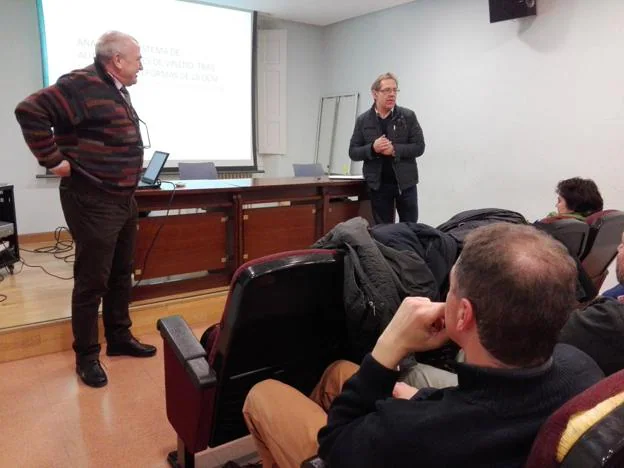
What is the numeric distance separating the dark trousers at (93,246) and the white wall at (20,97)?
2.81 metres

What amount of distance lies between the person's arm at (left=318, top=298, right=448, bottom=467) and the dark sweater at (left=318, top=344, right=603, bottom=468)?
25mm

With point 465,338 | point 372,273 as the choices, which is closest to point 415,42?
point 372,273

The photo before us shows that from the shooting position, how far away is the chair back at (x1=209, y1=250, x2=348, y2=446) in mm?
1154

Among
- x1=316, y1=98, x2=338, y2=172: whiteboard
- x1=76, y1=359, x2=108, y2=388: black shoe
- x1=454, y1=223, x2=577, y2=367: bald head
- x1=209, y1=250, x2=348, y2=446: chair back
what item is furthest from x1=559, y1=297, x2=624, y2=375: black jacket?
x1=316, y1=98, x2=338, y2=172: whiteboard

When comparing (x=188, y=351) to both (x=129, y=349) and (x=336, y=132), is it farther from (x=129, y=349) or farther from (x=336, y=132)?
(x=336, y=132)

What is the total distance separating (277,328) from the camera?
1.27 meters

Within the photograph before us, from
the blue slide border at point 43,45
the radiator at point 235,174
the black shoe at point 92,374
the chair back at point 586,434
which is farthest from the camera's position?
the radiator at point 235,174

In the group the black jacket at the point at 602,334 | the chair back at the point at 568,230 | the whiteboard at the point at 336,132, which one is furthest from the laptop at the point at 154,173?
the whiteboard at the point at 336,132

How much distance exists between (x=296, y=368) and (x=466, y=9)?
14.1 feet

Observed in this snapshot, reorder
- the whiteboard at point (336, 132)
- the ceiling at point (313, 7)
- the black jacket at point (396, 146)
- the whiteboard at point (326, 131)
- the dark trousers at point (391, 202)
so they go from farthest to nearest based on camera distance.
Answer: the whiteboard at point (326, 131) < the whiteboard at point (336, 132) < the ceiling at point (313, 7) < the dark trousers at point (391, 202) < the black jacket at point (396, 146)

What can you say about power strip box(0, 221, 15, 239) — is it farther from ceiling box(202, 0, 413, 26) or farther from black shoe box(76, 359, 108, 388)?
ceiling box(202, 0, 413, 26)

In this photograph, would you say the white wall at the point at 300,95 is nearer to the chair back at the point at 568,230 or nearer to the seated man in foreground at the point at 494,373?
the chair back at the point at 568,230

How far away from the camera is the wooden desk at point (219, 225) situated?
2.83 m

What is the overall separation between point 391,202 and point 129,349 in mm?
1982
